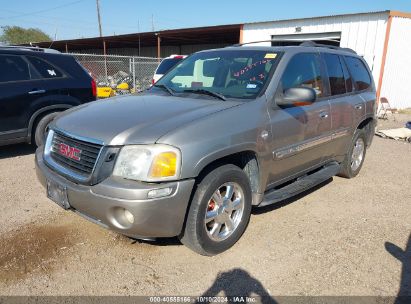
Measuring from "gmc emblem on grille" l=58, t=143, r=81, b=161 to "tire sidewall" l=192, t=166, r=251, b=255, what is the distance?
3.51ft

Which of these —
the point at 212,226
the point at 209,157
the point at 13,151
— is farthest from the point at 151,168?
the point at 13,151

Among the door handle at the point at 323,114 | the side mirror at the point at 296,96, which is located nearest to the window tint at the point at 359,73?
the door handle at the point at 323,114

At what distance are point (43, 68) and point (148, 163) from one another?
4.69 metres

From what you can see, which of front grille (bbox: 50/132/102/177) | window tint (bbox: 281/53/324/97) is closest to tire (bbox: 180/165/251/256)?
front grille (bbox: 50/132/102/177)

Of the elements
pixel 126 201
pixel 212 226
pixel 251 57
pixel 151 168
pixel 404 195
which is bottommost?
pixel 404 195

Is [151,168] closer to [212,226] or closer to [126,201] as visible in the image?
[126,201]

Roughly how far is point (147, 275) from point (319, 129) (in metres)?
2.60

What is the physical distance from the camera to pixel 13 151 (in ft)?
23.0

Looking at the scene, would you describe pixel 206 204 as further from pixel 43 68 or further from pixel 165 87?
pixel 43 68

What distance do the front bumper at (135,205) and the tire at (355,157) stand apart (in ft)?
11.4

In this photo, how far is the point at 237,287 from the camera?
3035 millimetres

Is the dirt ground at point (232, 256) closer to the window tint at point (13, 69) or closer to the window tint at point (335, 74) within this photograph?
the window tint at point (335, 74)

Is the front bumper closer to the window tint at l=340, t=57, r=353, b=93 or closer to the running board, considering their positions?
the running board

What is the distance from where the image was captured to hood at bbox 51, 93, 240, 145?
2.96 meters
